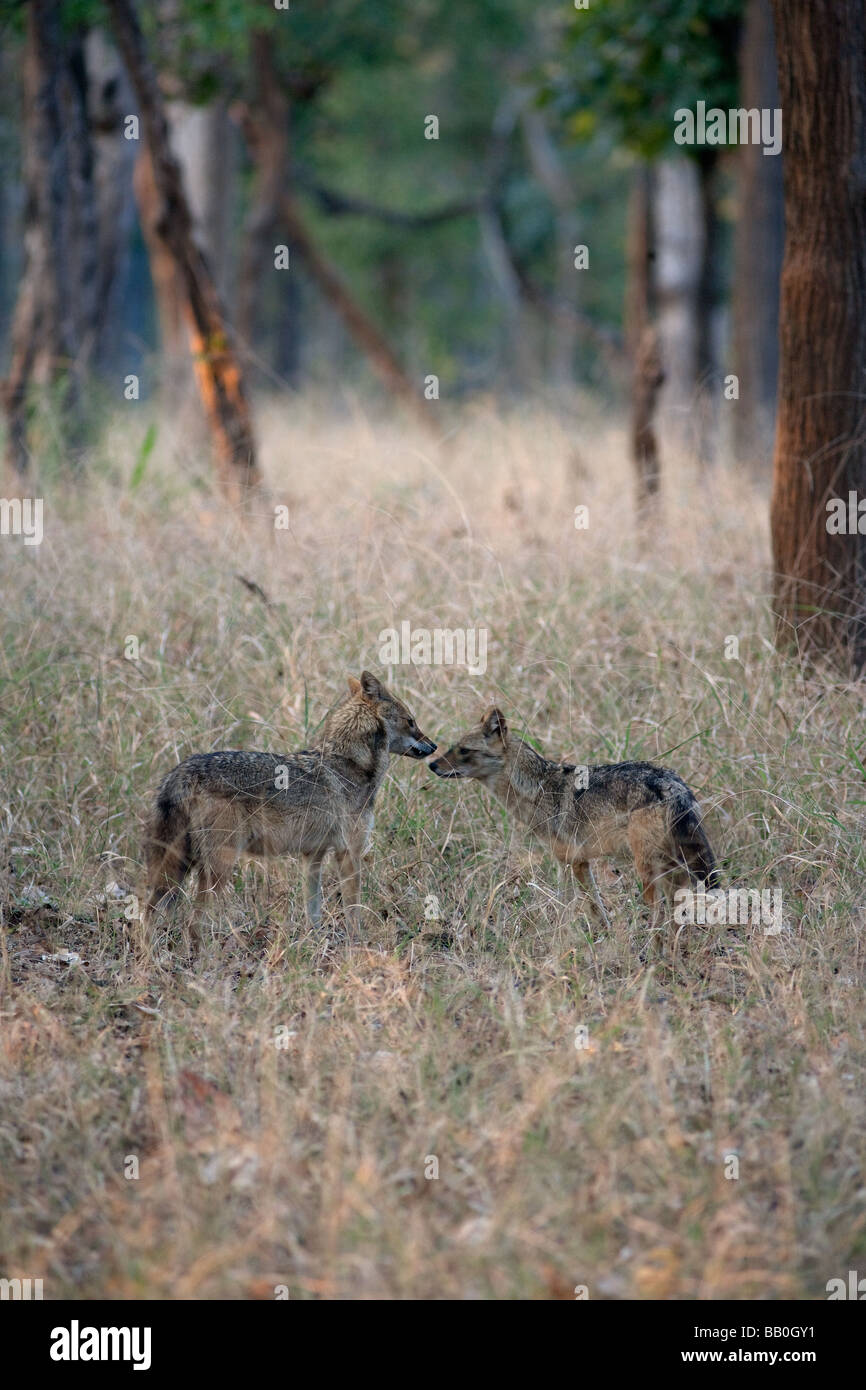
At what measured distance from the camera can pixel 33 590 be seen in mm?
8008

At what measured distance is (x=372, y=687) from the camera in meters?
6.13

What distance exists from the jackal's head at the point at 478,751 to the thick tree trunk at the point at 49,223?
646 centimetres

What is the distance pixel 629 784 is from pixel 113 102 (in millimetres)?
11691

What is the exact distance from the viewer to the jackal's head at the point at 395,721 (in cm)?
611

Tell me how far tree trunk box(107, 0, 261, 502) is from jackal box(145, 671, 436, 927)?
15.6ft

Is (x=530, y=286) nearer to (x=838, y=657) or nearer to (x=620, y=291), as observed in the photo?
(x=838, y=657)

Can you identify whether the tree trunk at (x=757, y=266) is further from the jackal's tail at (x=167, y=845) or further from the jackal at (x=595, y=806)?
the jackal's tail at (x=167, y=845)

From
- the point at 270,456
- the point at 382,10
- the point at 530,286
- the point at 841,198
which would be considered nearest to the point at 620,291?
the point at 382,10

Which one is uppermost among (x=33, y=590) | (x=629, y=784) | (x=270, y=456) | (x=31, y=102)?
(x=31, y=102)

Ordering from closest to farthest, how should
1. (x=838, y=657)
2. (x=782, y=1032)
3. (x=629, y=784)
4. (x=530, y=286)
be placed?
1. (x=782, y=1032)
2. (x=629, y=784)
3. (x=838, y=657)
4. (x=530, y=286)

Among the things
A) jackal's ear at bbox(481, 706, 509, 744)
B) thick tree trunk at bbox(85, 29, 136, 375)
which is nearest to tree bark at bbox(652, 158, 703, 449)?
thick tree trunk at bbox(85, 29, 136, 375)

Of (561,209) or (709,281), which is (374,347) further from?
(561,209)

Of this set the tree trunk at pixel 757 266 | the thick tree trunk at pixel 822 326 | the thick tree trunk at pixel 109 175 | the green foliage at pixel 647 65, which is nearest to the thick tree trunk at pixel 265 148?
the thick tree trunk at pixel 109 175

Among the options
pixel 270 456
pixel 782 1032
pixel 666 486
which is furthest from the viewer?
pixel 270 456
